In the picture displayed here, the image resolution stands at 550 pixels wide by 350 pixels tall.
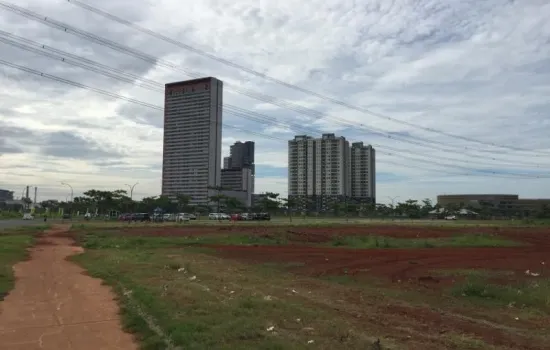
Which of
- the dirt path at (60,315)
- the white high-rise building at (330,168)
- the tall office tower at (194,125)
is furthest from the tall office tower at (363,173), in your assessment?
the dirt path at (60,315)

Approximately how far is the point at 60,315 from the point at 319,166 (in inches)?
4655

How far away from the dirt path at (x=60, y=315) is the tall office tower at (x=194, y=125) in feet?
76.1

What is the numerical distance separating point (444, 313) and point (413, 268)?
9571 mm

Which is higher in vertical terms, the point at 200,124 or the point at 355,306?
the point at 200,124

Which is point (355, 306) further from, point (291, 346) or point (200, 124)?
point (200, 124)

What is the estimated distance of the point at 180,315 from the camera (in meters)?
10.5

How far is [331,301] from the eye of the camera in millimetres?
12891

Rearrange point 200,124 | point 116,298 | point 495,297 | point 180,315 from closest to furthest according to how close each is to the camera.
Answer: point 180,315 < point 116,298 < point 495,297 < point 200,124

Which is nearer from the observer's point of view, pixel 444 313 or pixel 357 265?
pixel 444 313

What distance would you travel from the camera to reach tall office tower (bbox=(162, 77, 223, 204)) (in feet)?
129

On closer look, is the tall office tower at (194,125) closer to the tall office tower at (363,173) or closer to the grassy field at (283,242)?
the grassy field at (283,242)

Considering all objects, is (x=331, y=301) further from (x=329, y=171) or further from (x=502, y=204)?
(x=502, y=204)

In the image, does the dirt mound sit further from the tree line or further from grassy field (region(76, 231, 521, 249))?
the tree line

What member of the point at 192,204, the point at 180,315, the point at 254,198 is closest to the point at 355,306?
the point at 180,315
